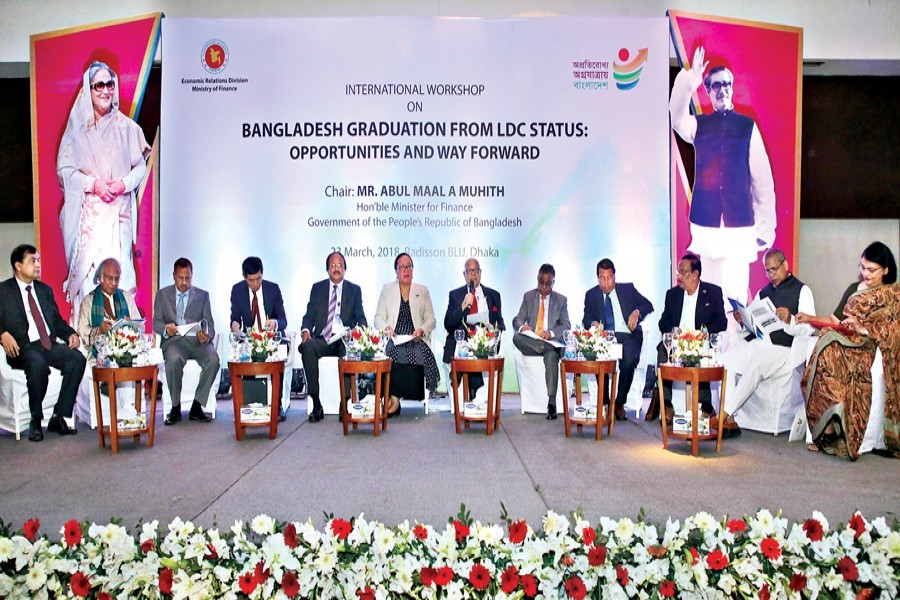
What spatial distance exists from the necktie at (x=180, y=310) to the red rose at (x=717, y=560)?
5.39 m

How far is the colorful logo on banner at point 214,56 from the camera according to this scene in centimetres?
747

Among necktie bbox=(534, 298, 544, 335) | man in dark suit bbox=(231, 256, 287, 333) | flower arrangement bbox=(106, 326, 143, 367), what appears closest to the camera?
flower arrangement bbox=(106, 326, 143, 367)

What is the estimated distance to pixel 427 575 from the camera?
2.56 metres

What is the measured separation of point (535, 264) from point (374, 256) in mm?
1700

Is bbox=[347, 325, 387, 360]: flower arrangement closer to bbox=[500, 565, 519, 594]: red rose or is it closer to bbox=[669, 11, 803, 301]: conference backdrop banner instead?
bbox=[500, 565, 519, 594]: red rose

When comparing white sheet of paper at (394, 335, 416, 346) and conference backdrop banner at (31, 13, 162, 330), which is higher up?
conference backdrop banner at (31, 13, 162, 330)

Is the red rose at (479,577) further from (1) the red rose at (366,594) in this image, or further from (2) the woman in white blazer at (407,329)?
(2) the woman in white blazer at (407,329)

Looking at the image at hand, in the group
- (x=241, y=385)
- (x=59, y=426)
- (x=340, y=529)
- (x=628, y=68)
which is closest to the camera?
(x=340, y=529)

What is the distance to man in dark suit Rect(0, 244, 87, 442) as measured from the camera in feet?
18.0

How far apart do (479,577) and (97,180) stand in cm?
669

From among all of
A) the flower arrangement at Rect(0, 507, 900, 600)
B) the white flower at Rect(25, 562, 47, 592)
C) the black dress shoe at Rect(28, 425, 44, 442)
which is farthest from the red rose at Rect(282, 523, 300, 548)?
the black dress shoe at Rect(28, 425, 44, 442)

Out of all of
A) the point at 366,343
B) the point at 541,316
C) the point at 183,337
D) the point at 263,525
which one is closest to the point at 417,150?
the point at 541,316

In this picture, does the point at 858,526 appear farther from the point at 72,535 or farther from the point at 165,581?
the point at 72,535

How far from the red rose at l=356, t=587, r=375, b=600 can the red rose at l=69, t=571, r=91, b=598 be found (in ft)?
3.27
